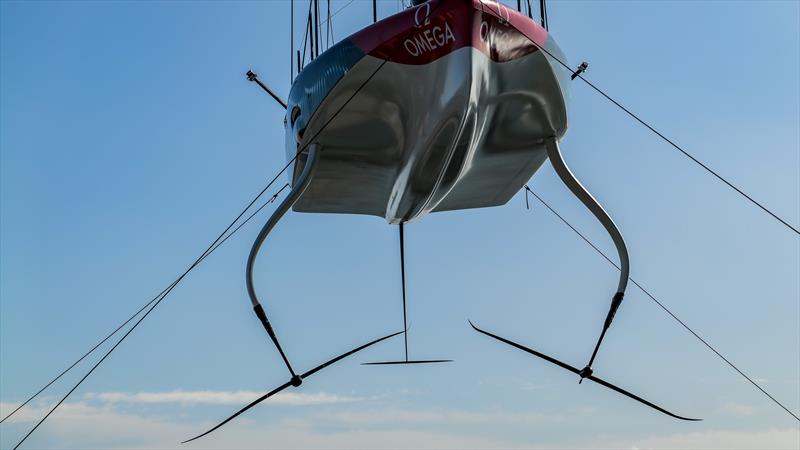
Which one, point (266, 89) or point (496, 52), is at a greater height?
point (266, 89)

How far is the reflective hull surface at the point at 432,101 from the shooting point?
36.6 feet

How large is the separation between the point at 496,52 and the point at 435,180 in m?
2.54

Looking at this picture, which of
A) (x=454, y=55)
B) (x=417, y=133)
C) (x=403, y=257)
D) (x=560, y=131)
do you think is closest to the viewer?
(x=454, y=55)

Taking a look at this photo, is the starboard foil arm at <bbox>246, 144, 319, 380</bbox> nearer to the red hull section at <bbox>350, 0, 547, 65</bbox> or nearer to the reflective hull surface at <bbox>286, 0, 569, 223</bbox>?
the reflective hull surface at <bbox>286, 0, 569, 223</bbox>

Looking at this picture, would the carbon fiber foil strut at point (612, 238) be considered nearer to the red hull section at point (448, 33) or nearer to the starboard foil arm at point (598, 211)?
the starboard foil arm at point (598, 211)

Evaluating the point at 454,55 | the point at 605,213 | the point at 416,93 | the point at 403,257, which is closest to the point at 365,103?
the point at 416,93

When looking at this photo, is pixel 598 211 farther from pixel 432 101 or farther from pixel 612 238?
pixel 432 101

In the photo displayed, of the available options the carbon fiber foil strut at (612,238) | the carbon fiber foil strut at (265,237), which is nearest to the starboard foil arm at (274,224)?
the carbon fiber foil strut at (265,237)

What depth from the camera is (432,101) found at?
11.5 m

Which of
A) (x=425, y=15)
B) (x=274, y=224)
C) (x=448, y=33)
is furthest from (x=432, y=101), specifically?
(x=274, y=224)

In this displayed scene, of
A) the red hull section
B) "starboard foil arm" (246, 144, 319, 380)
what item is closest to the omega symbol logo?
the red hull section

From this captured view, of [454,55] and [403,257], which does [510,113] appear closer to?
[454,55]

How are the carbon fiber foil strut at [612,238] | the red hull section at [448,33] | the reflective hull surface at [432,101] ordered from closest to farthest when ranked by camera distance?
the red hull section at [448,33] → the reflective hull surface at [432,101] → the carbon fiber foil strut at [612,238]

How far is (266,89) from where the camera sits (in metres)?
18.2
